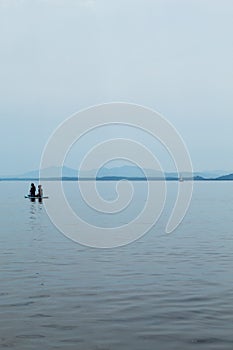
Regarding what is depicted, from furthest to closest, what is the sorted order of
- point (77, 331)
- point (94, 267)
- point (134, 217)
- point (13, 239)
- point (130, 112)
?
point (134, 217)
point (13, 239)
point (130, 112)
point (94, 267)
point (77, 331)

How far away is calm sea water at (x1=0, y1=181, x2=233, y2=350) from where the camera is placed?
1518 cm

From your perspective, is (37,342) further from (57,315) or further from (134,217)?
(134,217)

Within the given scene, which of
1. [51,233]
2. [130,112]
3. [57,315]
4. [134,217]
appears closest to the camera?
[57,315]

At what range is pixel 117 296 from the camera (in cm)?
2020

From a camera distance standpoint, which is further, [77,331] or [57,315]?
[57,315]

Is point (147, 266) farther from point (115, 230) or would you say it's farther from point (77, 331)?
point (115, 230)

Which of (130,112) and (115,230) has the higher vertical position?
(130,112)

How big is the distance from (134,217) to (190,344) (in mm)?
45563

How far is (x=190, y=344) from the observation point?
572 inches

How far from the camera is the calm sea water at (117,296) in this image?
15.2m

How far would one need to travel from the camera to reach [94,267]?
26938mm

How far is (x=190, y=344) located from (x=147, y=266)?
41.9 feet

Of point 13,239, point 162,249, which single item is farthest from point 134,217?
point 162,249

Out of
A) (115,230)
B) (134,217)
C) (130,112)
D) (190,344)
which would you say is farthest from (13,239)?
(190,344)
